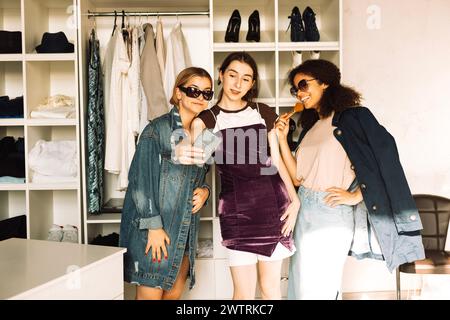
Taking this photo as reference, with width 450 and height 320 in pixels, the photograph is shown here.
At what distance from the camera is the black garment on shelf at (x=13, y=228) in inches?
113

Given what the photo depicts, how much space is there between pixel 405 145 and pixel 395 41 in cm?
79

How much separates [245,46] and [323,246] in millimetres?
1414

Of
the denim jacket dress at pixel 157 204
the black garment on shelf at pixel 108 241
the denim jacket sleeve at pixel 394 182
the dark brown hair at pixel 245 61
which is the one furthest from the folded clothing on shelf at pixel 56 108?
the denim jacket sleeve at pixel 394 182

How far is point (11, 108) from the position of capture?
295 centimetres

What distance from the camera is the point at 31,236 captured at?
295 cm

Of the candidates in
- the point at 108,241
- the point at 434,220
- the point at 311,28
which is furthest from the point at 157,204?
the point at 434,220

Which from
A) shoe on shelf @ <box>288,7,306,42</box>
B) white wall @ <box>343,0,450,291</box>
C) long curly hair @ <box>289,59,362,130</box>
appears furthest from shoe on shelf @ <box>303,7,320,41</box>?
long curly hair @ <box>289,59,362,130</box>

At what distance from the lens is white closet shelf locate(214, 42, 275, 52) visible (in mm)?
2871

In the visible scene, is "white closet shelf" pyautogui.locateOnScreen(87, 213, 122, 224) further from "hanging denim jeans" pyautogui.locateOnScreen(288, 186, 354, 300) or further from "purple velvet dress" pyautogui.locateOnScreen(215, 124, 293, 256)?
"hanging denim jeans" pyautogui.locateOnScreen(288, 186, 354, 300)

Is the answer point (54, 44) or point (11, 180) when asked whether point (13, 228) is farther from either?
point (54, 44)

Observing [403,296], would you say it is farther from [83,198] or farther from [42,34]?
[42,34]

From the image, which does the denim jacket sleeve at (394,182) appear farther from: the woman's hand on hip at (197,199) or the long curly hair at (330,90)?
the woman's hand on hip at (197,199)
